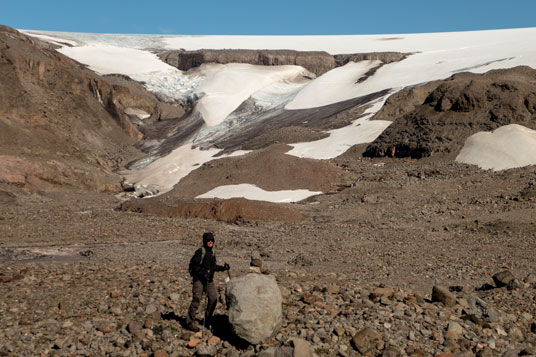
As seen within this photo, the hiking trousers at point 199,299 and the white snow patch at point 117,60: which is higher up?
the white snow patch at point 117,60

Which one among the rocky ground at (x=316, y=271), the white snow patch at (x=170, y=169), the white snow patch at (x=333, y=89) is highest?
the white snow patch at (x=333, y=89)

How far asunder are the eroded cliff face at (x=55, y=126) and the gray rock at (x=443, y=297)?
22.5 metres

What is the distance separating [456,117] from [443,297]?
24.2 meters

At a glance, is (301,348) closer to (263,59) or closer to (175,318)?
(175,318)

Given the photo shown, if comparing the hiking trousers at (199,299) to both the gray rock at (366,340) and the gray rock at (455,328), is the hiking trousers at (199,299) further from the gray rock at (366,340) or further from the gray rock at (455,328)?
the gray rock at (455,328)

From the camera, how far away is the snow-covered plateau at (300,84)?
2700cm

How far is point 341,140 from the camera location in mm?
36219

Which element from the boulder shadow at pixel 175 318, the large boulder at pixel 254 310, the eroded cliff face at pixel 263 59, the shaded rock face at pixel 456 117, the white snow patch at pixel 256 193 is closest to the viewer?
the large boulder at pixel 254 310

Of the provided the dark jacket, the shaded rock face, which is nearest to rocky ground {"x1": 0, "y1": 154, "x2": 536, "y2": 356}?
the dark jacket

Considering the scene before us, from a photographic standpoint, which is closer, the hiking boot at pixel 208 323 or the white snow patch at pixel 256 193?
the hiking boot at pixel 208 323

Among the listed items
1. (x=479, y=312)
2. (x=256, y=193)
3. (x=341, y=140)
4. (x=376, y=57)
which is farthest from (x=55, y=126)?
(x=376, y=57)

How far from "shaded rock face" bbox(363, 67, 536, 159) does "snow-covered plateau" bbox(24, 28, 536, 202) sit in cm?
169

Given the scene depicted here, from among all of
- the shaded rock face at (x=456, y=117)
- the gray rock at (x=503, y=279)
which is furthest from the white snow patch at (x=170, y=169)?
the gray rock at (x=503, y=279)

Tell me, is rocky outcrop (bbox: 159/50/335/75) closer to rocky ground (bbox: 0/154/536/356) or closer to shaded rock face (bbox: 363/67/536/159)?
shaded rock face (bbox: 363/67/536/159)
